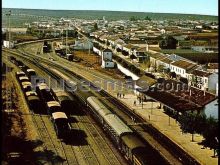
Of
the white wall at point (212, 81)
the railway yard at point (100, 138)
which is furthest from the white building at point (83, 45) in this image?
the white wall at point (212, 81)

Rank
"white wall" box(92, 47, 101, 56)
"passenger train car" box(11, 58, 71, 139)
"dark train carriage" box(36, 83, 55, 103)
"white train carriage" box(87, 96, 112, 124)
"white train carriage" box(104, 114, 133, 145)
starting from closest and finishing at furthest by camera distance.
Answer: "white train carriage" box(104, 114, 133, 145)
"passenger train car" box(11, 58, 71, 139)
"white train carriage" box(87, 96, 112, 124)
"dark train carriage" box(36, 83, 55, 103)
"white wall" box(92, 47, 101, 56)

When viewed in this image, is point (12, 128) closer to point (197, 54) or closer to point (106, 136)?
point (106, 136)

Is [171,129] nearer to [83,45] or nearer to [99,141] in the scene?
[99,141]

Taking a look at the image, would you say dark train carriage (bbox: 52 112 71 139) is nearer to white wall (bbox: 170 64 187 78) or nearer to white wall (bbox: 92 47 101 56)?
white wall (bbox: 170 64 187 78)

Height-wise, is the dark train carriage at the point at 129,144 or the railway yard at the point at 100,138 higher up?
the dark train carriage at the point at 129,144

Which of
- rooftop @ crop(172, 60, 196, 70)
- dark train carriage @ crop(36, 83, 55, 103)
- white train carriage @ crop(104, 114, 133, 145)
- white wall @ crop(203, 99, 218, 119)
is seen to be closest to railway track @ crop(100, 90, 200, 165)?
white train carriage @ crop(104, 114, 133, 145)

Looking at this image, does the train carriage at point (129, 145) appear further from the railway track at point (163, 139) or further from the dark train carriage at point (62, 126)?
the dark train carriage at point (62, 126)

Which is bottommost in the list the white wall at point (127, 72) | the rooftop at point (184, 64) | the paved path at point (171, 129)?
the paved path at point (171, 129)

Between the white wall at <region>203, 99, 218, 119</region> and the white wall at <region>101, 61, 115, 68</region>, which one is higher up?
the white wall at <region>203, 99, 218, 119</region>
